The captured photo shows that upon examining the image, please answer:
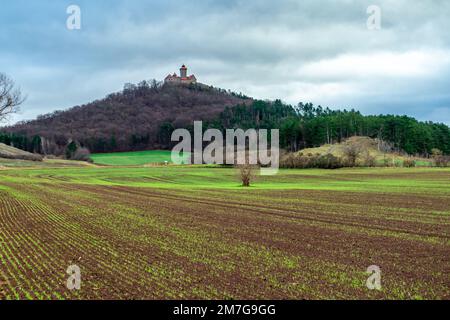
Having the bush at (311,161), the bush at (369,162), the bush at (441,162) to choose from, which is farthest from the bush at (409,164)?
the bush at (311,161)

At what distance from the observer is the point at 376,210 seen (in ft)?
107

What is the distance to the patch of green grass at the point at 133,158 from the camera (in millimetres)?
159000

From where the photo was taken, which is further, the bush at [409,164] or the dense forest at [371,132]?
the dense forest at [371,132]

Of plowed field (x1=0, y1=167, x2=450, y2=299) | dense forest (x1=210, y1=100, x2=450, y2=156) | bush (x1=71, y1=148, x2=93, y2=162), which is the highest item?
dense forest (x1=210, y1=100, x2=450, y2=156)

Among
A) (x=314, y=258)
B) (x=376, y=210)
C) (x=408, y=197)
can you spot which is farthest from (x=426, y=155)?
(x=314, y=258)

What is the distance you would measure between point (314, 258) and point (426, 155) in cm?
14193

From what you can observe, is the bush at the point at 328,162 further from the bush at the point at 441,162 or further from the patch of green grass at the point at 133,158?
the patch of green grass at the point at 133,158

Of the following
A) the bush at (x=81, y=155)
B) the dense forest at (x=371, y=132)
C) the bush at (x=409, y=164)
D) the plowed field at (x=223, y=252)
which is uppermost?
the dense forest at (x=371, y=132)

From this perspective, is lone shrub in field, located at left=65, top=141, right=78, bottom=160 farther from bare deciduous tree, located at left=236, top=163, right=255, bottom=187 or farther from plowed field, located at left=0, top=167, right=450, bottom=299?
plowed field, located at left=0, top=167, right=450, bottom=299

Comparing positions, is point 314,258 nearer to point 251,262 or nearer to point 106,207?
point 251,262

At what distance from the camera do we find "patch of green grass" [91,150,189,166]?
159 m

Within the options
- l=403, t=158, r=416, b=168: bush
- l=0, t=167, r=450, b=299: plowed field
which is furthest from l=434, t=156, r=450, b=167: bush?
l=0, t=167, r=450, b=299: plowed field

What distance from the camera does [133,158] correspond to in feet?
558

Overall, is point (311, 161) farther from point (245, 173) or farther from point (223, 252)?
point (223, 252)
